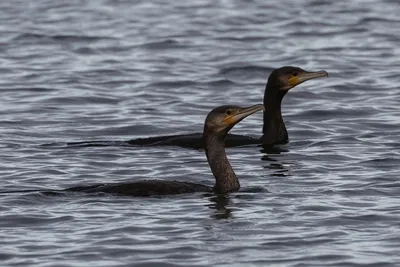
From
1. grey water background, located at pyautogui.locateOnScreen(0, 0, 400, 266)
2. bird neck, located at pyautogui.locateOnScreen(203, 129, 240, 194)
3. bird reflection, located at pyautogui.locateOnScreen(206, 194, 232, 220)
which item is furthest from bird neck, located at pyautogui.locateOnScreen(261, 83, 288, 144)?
bird reflection, located at pyautogui.locateOnScreen(206, 194, 232, 220)

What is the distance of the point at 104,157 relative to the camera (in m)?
17.2

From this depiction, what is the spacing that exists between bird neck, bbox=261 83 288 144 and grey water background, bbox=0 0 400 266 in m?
0.25

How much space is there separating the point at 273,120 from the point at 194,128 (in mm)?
1472

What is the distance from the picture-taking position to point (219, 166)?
1503 cm

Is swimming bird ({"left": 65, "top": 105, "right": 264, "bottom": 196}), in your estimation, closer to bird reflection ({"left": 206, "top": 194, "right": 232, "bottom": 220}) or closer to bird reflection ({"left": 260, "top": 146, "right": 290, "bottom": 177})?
bird reflection ({"left": 206, "top": 194, "right": 232, "bottom": 220})

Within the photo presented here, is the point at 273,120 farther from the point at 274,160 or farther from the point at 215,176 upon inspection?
the point at 215,176

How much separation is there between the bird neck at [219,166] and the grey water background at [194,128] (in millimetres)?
183

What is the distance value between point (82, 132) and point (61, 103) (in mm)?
2926

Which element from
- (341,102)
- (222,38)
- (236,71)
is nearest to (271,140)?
(341,102)

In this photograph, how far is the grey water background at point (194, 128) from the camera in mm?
12773

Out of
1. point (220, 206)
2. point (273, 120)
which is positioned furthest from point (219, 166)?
point (273, 120)

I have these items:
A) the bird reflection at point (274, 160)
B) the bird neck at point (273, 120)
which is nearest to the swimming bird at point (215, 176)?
the bird reflection at point (274, 160)

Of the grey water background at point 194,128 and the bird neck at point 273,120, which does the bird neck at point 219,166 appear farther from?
the bird neck at point 273,120

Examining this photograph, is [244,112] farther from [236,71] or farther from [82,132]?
[236,71]
